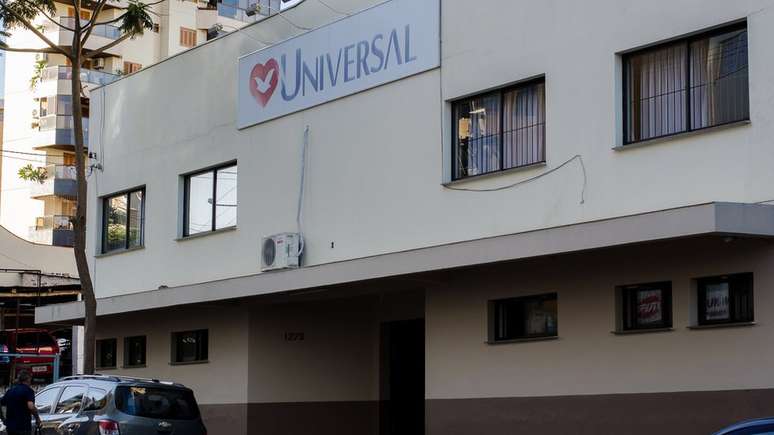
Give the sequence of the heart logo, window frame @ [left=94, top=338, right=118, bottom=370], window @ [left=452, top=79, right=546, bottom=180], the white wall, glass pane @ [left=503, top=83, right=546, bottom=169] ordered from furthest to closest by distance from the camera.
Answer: window frame @ [left=94, top=338, right=118, bottom=370] → the heart logo → window @ [left=452, top=79, right=546, bottom=180] → glass pane @ [left=503, top=83, right=546, bottom=169] → the white wall

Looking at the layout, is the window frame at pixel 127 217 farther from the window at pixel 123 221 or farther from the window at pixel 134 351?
the window at pixel 134 351

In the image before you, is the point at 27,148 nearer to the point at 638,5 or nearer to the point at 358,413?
the point at 358,413

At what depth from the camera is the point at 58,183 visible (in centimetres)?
6631

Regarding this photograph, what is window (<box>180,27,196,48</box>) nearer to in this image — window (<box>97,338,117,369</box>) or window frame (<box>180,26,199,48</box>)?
window frame (<box>180,26,199,48</box>)

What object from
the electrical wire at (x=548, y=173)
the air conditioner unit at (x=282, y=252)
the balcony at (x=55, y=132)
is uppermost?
the balcony at (x=55, y=132)

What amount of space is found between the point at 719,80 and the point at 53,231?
180 ft

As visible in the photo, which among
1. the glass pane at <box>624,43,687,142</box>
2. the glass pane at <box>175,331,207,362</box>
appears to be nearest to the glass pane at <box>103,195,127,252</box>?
the glass pane at <box>175,331,207,362</box>

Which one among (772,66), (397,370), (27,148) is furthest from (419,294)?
(27,148)

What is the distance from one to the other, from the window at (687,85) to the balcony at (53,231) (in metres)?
51.0

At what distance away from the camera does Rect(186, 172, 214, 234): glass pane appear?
82.9 feet

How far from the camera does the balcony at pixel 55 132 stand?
66.4m

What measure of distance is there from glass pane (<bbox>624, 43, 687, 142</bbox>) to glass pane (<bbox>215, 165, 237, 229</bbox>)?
983 cm

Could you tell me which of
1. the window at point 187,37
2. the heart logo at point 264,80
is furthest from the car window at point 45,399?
the window at point 187,37

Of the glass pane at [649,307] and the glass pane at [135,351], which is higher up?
the glass pane at [649,307]
